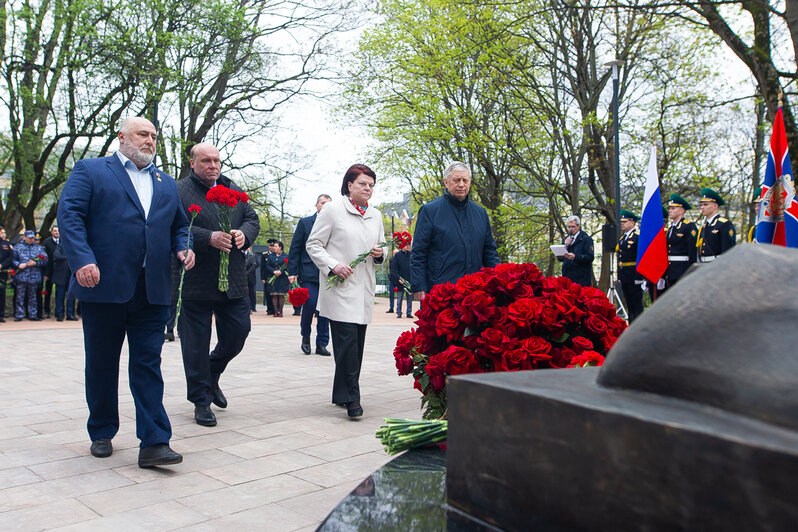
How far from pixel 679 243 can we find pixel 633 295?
1970mm

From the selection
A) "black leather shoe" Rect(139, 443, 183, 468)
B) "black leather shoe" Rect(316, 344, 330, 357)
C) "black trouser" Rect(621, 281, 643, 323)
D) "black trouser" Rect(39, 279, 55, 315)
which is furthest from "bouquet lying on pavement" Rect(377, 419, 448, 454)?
"black trouser" Rect(39, 279, 55, 315)

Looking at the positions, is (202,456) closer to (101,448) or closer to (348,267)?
(101,448)

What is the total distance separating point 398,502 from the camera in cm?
192

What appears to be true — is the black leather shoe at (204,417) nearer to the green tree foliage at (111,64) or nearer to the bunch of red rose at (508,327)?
the bunch of red rose at (508,327)

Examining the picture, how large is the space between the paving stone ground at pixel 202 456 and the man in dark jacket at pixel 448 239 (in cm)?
115

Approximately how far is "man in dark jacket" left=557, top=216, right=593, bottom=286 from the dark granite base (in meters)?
11.4

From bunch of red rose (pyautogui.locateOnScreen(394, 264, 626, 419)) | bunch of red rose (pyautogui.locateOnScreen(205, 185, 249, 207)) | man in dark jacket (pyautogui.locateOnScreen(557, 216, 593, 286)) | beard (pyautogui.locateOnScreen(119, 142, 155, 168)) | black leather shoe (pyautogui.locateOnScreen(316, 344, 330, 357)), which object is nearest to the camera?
bunch of red rose (pyautogui.locateOnScreen(394, 264, 626, 419))

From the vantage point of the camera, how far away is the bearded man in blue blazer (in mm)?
3791

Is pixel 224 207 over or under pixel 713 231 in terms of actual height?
under

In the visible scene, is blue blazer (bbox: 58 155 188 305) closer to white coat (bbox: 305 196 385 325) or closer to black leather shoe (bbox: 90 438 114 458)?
black leather shoe (bbox: 90 438 114 458)

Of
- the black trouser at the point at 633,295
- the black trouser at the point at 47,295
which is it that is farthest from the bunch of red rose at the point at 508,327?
the black trouser at the point at 47,295

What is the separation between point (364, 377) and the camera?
7402 millimetres

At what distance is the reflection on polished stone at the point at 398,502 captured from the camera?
1.77 metres

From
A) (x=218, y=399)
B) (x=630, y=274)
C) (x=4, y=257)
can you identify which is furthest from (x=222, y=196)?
(x=4, y=257)
